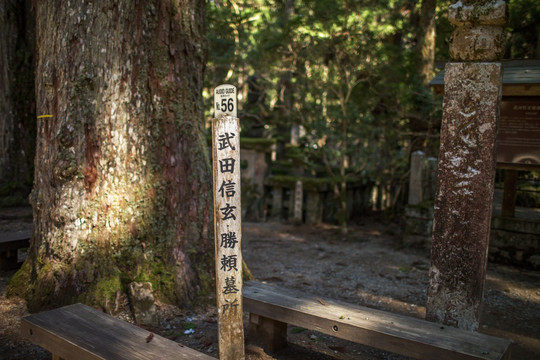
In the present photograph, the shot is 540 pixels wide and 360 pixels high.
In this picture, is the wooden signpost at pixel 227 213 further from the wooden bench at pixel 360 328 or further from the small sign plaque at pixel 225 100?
the wooden bench at pixel 360 328

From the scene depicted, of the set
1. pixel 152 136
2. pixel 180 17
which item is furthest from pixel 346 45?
pixel 152 136

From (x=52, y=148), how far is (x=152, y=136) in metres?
0.95

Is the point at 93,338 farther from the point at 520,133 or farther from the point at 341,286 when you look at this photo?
the point at 520,133

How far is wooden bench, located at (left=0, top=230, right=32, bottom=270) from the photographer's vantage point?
5.36 metres

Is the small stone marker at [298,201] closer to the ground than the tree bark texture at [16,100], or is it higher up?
closer to the ground

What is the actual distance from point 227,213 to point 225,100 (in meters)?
0.77

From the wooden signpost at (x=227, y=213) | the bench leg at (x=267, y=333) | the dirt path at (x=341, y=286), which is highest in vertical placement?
the wooden signpost at (x=227, y=213)

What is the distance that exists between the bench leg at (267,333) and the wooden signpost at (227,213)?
0.86m

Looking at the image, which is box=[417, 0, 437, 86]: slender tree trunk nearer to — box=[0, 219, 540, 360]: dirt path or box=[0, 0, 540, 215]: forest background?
box=[0, 0, 540, 215]: forest background

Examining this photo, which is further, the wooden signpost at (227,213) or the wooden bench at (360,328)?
the wooden signpost at (227,213)

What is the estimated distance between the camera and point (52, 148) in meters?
4.41

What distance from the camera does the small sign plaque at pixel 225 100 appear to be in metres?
3.06

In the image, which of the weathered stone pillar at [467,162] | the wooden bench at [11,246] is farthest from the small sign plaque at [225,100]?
the wooden bench at [11,246]

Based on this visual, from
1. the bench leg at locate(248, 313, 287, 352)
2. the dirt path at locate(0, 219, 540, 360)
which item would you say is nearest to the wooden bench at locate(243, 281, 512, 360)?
the bench leg at locate(248, 313, 287, 352)
